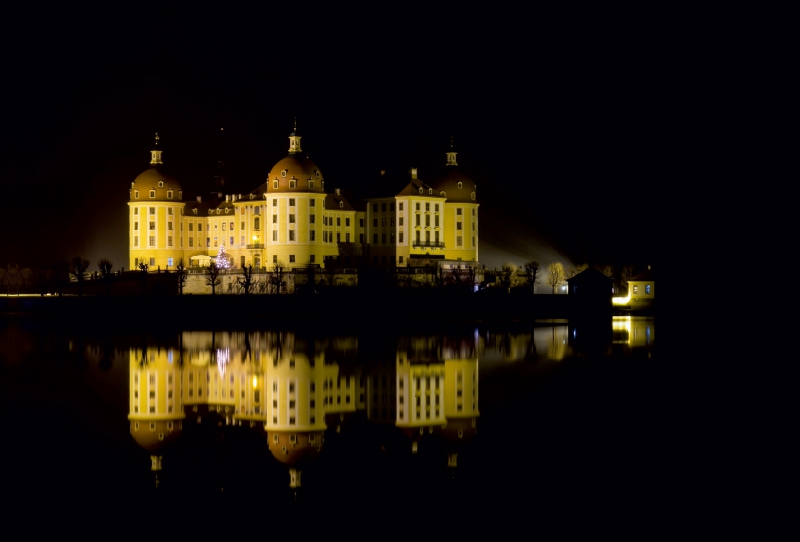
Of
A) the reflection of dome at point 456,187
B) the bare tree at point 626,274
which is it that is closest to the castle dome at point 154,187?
the reflection of dome at point 456,187

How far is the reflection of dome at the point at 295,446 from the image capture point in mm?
16938

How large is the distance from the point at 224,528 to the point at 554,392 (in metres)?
12.6

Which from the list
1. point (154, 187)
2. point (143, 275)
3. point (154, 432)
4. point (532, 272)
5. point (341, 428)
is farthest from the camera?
point (154, 187)

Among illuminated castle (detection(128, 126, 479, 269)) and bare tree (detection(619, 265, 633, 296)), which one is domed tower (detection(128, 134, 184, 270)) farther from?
bare tree (detection(619, 265, 633, 296))

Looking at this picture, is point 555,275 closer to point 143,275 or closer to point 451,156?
point 451,156

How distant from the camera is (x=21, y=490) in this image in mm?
15062

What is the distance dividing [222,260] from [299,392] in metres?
46.6

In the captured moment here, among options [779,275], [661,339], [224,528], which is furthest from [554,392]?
[779,275]

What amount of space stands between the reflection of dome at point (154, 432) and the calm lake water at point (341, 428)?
71 millimetres

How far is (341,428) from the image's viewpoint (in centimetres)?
1978

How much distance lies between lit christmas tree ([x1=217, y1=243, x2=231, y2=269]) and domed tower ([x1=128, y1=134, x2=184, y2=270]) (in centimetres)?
424

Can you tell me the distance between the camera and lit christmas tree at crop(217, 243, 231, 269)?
228 feet

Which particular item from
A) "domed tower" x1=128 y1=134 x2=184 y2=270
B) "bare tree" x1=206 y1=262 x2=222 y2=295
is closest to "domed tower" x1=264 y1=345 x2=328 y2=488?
"bare tree" x1=206 y1=262 x2=222 y2=295

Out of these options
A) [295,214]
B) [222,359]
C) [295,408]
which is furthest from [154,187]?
[295,408]
